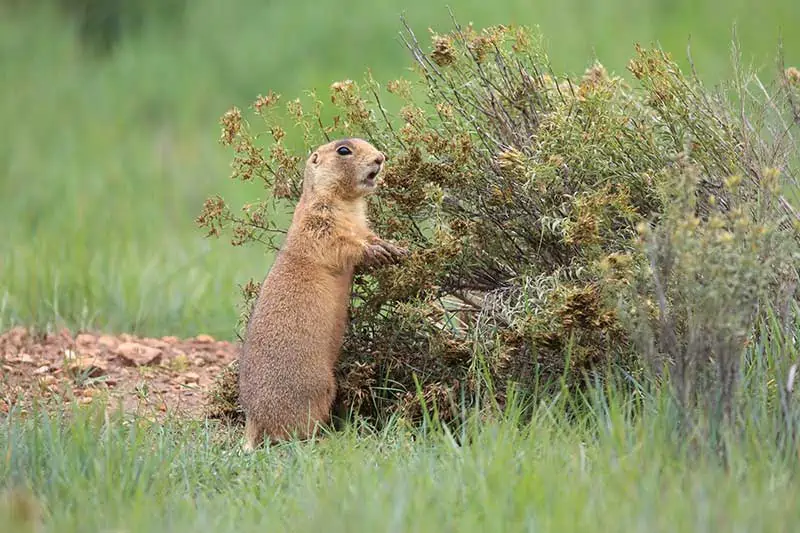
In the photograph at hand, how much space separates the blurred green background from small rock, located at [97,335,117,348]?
125 centimetres

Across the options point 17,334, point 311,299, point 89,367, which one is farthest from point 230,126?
point 17,334

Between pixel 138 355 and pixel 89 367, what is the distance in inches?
14.0

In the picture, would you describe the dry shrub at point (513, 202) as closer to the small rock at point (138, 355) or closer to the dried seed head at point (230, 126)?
the dried seed head at point (230, 126)

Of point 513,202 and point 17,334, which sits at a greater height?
point 513,202

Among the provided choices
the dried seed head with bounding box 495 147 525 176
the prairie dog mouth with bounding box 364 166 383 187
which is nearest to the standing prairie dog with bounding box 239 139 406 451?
the prairie dog mouth with bounding box 364 166 383 187

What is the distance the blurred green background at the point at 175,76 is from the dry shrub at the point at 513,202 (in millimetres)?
2722

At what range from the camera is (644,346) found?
13.1ft

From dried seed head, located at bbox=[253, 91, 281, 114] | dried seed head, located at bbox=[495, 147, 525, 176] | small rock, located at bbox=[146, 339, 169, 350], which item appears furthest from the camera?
small rock, located at bbox=[146, 339, 169, 350]

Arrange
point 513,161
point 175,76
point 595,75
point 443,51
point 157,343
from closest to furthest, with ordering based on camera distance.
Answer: point 513,161 → point 443,51 → point 595,75 → point 157,343 → point 175,76

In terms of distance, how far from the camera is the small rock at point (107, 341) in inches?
253

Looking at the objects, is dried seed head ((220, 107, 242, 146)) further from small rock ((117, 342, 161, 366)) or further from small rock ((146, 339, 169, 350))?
small rock ((146, 339, 169, 350))

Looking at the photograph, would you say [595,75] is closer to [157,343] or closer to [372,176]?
[372,176]

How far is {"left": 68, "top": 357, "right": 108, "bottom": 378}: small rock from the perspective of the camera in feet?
19.2

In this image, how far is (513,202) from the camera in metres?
5.00
